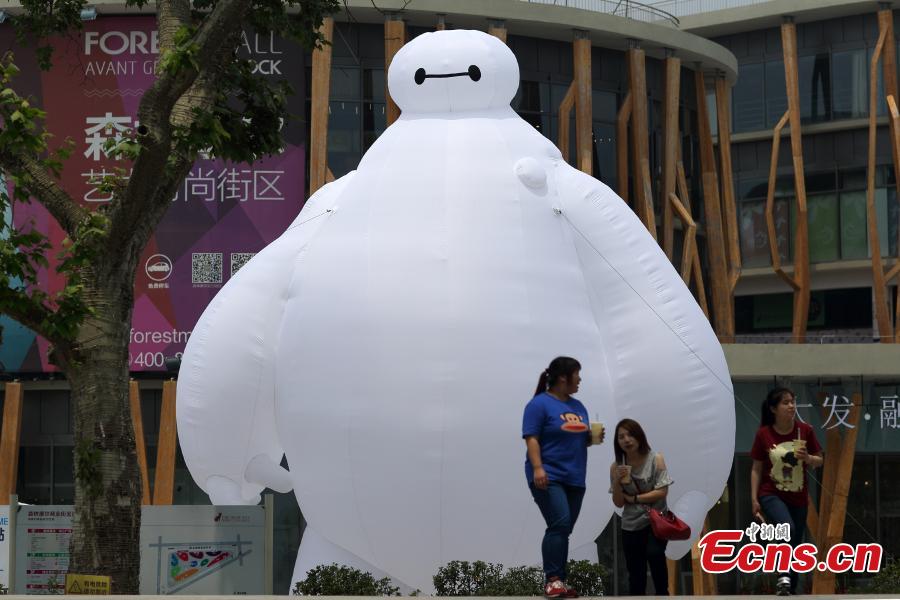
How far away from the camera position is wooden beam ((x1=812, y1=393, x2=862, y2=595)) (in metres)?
20.1

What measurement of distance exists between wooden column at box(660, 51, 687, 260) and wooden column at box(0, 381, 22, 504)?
398 inches

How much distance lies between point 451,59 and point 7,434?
13253 millimetres

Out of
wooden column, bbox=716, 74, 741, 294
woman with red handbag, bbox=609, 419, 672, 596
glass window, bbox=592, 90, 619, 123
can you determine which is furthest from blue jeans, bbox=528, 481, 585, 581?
wooden column, bbox=716, 74, 741, 294

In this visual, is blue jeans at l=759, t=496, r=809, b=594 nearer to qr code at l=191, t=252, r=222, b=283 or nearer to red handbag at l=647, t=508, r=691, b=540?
red handbag at l=647, t=508, r=691, b=540

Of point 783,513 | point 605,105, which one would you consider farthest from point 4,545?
point 605,105

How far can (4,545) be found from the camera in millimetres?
11727

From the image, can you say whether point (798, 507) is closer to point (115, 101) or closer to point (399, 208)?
point (399, 208)

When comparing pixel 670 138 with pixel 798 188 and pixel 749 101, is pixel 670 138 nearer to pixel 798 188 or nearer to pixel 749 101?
pixel 798 188

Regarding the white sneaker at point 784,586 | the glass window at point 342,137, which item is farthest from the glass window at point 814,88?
the white sneaker at point 784,586

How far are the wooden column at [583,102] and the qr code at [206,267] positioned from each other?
5.62 meters

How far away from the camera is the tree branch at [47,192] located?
9.33 m

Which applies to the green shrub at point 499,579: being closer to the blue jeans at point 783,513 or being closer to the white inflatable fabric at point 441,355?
the white inflatable fabric at point 441,355

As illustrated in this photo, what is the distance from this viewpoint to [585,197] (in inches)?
416

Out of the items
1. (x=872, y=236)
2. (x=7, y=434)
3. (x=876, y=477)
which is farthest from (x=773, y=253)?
(x=7, y=434)
